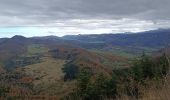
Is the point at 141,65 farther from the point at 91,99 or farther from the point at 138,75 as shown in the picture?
the point at 91,99

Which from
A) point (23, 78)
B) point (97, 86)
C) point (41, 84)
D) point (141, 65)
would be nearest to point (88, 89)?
point (97, 86)

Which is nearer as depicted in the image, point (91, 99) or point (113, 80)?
point (91, 99)

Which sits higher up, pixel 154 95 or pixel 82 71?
pixel 154 95

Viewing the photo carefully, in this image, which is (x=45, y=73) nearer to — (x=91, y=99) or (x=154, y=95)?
(x=91, y=99)

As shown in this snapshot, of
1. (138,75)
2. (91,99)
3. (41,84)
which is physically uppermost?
(138,75)

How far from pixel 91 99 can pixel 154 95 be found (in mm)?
30945

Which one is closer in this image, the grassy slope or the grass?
the grass

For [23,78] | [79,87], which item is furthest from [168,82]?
[23,78]

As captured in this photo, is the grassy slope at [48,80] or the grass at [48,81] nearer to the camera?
the grass at [48,81]

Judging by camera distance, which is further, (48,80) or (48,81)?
(48,80)

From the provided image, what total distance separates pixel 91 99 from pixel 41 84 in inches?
3557

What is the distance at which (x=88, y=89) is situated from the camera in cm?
3869

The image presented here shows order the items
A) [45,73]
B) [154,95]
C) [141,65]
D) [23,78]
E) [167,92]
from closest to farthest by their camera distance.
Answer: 1. [167,92]
2. [154,95]
3. [141,65]
4. [23,78]
5. [45,73]

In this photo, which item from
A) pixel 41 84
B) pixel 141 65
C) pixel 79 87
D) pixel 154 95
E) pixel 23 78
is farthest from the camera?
pixel 23 78
